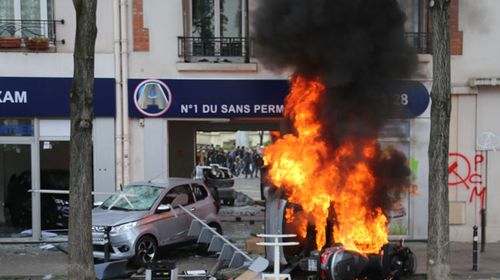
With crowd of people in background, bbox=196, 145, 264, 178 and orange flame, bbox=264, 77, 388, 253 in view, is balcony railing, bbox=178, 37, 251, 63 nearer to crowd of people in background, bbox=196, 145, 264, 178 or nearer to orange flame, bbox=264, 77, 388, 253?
orange flame, bbox=264, 77, 388, 253

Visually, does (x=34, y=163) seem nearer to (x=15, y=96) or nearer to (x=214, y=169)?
(x=15, y=96)

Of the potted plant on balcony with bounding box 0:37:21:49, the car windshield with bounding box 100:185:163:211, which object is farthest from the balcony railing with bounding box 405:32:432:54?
the potted plant on balcony with bounding box 0:37:21:49

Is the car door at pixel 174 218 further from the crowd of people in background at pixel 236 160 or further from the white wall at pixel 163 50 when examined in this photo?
the crowd of people in background at pixel 236 160

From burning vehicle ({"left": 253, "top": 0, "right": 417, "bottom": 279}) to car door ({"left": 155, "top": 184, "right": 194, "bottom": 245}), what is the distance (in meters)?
2.35

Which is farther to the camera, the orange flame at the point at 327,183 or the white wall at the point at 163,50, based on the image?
the white wall at the point at 163,50

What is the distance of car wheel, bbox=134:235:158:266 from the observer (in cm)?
911

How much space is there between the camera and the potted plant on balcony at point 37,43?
1091 centimetres

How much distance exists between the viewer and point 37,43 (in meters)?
10.9

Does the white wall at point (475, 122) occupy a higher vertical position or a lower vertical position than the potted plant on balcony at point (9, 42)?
lower

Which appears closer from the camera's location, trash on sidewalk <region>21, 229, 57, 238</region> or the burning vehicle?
the burning vehicle

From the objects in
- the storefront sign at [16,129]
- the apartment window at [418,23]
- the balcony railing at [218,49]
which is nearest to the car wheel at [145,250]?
the storefront sign at [16,129]

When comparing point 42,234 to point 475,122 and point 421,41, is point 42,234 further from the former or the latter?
point 475,122

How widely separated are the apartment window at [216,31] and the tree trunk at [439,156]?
528 cm

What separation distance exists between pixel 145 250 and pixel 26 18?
581 centimetres
